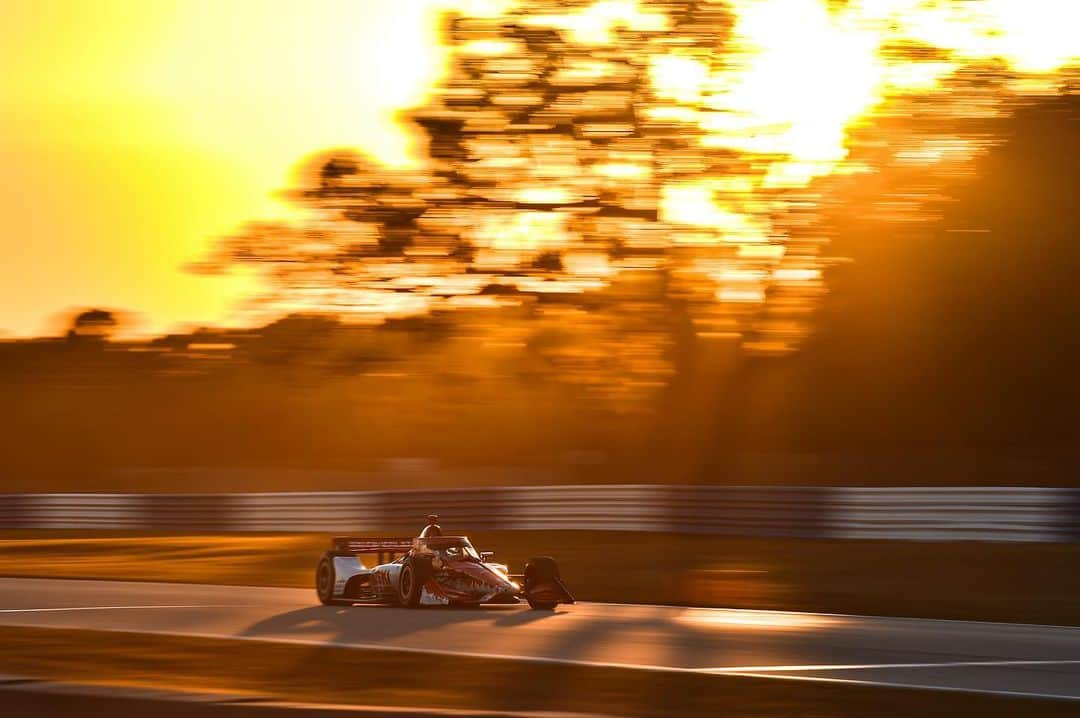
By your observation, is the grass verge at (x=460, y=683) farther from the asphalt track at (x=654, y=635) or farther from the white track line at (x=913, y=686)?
the asphalt track at (x=654, y=635)

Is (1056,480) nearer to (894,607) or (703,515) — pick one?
(703,515)

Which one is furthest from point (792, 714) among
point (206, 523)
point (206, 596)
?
point (206, 523)

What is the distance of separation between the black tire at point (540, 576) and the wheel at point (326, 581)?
2.00m

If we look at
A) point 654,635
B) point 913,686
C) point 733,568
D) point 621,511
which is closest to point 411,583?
point 654,635

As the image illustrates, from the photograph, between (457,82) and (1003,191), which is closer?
(457,82)

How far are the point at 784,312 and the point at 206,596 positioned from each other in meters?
12.7

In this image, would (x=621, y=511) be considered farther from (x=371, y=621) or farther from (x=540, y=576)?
(x=371, y=621)

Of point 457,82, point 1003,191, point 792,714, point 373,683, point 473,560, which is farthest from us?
point 1003,191

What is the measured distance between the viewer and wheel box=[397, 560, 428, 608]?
44.3 ft

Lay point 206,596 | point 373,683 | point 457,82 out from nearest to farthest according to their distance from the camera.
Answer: point 373,683
point 206,596
point 457,82

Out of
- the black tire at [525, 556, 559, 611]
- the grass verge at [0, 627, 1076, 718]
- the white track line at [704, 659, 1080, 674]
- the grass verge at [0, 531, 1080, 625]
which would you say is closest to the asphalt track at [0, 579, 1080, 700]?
the white track line at [704, 659, 1080, 674]

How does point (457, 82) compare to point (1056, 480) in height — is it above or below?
above

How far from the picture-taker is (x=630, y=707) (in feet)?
25.1

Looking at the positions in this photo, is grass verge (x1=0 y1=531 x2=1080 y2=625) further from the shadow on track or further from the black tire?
the shadow on track
